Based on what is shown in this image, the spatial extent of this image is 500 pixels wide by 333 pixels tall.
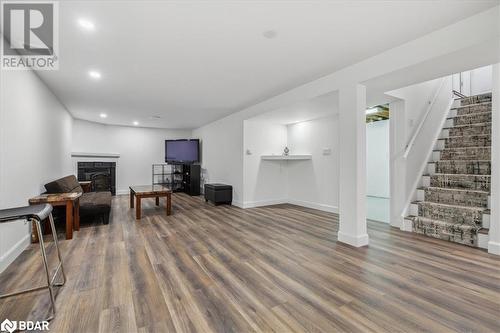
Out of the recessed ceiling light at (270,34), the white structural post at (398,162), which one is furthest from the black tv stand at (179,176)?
the recessed ceiling light at (270,34)

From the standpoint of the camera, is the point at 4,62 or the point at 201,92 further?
the point at 201,92

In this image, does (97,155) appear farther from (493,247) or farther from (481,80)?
(481,80)

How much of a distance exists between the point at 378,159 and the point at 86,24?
23.4 ft

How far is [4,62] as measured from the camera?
241 centimetres

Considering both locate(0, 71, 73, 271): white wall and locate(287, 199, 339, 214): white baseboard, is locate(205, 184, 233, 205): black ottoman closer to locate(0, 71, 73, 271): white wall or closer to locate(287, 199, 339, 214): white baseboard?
locate(287, 199, 339, 214): white baseboard

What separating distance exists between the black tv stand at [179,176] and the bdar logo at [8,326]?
19.5 ft

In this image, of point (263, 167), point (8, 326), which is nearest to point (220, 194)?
point (263, 167)

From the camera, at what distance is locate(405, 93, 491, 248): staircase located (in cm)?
310

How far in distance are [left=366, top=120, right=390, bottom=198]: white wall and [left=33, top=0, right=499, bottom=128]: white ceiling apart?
427 centimetres

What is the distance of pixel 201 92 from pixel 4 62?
245 cm

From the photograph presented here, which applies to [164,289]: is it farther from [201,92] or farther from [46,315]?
[201,92]

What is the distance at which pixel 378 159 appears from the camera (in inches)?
267


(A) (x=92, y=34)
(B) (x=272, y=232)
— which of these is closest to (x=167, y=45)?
(A) (x=92, y=34)

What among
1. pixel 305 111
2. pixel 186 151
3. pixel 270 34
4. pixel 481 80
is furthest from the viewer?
pixel 186 151
